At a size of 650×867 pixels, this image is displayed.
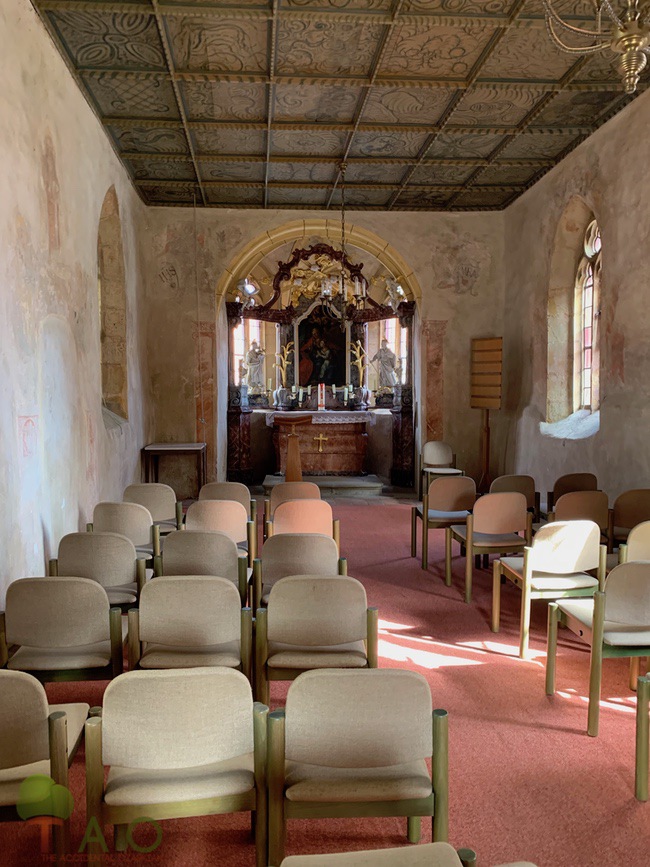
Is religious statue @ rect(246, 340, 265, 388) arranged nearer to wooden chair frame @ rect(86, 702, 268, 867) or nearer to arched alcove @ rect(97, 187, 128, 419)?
arched alcove @ rect(97, 187, 128, 419)

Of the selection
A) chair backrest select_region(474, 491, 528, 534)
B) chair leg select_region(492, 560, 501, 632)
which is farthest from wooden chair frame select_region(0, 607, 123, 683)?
chair backrest select_region(474, 491, 528, 534)

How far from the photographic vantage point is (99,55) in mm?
6273

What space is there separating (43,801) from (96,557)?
2.08 m

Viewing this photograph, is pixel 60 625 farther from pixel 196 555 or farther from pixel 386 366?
pixel 386 366

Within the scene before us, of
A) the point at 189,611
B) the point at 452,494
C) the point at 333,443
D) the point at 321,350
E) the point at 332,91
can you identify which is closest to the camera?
the point at 189,611

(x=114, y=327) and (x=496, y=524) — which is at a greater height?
(x=114, y=327)

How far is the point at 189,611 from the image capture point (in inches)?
124

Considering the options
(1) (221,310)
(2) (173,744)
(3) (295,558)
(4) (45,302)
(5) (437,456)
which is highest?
(1) (221,310)

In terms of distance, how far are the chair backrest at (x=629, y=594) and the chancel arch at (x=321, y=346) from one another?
8.76 meters

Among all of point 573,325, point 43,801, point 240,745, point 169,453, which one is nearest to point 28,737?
point 43,801

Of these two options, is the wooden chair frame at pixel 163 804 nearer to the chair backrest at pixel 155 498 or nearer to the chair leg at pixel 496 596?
the chair leg at pixel 496 596

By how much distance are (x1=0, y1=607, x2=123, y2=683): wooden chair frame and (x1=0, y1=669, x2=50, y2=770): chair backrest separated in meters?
1.01

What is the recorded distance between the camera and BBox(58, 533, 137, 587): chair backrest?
4098mm

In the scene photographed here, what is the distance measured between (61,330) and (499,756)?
4987mm
